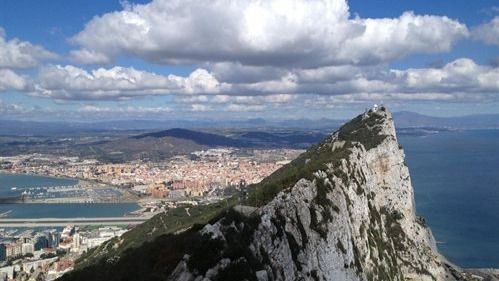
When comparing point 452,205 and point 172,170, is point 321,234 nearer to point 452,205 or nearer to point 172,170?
point 452,205

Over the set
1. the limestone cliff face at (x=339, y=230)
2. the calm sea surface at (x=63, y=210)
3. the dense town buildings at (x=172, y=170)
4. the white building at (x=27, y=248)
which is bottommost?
the calm sea surface at (x=63, y=210)

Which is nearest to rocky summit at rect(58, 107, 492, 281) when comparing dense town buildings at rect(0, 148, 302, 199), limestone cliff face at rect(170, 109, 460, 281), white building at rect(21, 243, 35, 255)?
limestone cliff face at rect(170, 109, 460, 281)

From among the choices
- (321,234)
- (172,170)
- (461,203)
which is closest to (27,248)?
(321,234)

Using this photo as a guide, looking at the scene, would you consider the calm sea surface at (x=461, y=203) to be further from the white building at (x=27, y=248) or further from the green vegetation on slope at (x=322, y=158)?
the white building at (x=27, y=248)

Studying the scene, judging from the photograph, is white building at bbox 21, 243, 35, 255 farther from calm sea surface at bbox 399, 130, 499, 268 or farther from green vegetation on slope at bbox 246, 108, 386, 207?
calm sea surface at bbox 399, 130, 499, 268

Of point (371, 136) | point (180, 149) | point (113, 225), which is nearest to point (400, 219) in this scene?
point (371, 136)

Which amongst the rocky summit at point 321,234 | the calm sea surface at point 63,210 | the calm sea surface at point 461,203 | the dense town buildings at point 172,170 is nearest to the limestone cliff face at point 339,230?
the rocky summit at point 321,234
